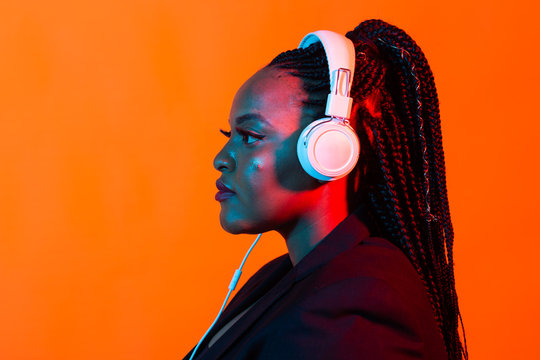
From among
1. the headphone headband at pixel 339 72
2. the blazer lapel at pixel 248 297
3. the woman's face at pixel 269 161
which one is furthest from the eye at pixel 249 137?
the blazer lapel at pixel 248 297

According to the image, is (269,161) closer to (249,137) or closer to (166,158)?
(249,137)

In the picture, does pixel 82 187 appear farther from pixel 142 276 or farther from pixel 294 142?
pixel 294 142

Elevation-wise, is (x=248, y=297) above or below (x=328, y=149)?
below

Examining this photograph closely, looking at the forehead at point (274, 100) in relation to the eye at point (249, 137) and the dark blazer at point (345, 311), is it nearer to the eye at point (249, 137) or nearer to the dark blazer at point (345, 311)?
the eye at point (249, 137)

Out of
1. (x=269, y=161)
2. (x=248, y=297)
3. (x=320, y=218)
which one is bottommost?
(x=248, y=297)

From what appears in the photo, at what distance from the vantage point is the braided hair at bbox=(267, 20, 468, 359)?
944 millimetres

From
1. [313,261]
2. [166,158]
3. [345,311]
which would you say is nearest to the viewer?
[345,311]

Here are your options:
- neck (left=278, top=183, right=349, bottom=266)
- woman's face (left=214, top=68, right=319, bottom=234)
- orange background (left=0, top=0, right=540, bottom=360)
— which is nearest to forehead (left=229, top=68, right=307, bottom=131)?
woman's face (left=214, top=68, right=319, bottom=234)

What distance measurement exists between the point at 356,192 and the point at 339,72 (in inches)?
7.5

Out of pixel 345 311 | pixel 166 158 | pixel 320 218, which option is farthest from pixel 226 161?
pixel 166 158

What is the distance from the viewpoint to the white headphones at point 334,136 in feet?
2.82

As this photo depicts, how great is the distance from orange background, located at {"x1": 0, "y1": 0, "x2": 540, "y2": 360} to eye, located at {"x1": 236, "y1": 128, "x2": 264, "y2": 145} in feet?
2.85

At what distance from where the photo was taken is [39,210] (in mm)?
1778

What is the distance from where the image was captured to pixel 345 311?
768mm
